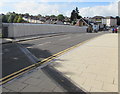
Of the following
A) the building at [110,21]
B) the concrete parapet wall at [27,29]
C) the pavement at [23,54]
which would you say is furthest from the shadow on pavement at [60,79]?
the building at [110,21]

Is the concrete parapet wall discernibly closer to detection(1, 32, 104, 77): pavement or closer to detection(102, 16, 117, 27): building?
detection(1, 32, 104, 77): pavement

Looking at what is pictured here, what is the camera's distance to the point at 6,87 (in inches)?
159

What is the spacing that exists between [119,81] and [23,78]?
3.29 m

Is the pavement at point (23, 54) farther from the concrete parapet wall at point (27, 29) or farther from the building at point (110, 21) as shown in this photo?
the building at point (110, 21)

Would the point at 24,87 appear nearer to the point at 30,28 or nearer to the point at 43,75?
the point at 43,75

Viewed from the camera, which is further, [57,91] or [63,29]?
[63,29]

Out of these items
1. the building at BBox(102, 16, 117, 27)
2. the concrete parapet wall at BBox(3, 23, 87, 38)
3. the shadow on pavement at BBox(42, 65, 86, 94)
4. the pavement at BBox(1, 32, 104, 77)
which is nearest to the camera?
the shadow on pavement at BBox(42, 65, 86, 94)

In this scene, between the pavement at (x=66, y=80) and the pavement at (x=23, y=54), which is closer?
the pavement at (x=66, y=80)

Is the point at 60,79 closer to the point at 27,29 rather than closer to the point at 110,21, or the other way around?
the point at 27,29

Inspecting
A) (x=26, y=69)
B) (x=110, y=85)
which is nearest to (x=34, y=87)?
(x=26, y=69)

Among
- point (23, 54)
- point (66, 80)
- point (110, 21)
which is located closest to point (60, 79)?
point (66, 80)

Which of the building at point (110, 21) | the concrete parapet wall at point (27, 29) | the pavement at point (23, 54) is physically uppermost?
the building at point (110, 21)

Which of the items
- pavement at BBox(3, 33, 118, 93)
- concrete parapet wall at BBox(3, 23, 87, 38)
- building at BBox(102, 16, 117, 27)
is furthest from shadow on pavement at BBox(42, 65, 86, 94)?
building at BBox(102, 16, 117, 27)

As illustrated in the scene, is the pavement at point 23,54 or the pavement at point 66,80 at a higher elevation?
the pavement at point 23,54
